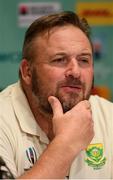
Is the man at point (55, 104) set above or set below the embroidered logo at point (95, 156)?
above

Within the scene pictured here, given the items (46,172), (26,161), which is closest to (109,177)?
(26,161)

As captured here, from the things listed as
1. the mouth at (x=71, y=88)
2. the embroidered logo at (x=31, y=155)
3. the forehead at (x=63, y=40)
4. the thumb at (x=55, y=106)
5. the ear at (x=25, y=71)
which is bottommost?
the embroidered logo at (x=31, y=155)

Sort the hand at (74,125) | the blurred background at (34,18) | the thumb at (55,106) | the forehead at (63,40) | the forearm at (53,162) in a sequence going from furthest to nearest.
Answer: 1. the blurred background at (34,18)
2. the forehead at (63,40)
3. the thumb at (55,106)
4. the hand at (74,125)
5. the forearm at (53,162)

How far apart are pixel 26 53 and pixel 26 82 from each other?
5.5 inches

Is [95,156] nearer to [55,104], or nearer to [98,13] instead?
[55,104]

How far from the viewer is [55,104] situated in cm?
168

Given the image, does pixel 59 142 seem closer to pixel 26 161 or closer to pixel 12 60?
pixel 26 161

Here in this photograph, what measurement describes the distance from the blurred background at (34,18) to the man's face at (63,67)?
150cm

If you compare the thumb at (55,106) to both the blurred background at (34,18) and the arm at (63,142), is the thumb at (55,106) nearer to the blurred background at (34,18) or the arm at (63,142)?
the arm at (63,142)

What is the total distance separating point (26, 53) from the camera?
1853mm

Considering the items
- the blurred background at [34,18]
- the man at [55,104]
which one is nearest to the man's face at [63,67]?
the man at [55,104]

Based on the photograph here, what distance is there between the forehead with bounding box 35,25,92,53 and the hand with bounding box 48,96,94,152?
224 millimetres

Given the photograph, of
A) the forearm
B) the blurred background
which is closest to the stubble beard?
the forearm

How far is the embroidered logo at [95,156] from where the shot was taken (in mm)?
1791
